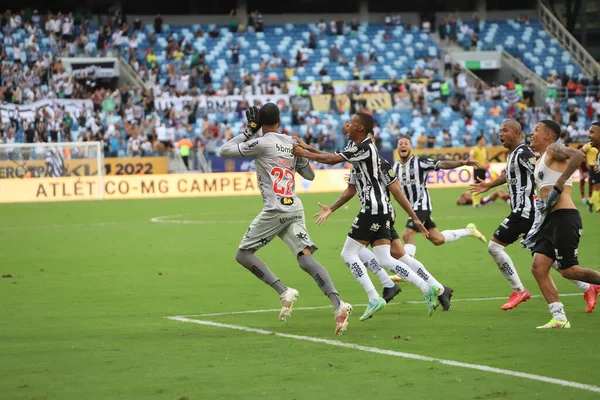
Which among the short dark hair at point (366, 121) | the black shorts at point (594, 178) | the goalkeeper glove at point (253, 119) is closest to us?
the goalkeeper glove at point (253, 119)

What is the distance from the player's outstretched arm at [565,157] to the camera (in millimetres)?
10125

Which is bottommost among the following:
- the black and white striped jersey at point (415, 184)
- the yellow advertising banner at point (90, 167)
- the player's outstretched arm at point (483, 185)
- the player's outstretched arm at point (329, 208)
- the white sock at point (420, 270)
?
the yellow advertising banner at point (90, 167)

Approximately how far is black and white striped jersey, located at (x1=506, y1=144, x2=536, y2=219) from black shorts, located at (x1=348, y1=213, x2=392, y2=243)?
1503 millimetres

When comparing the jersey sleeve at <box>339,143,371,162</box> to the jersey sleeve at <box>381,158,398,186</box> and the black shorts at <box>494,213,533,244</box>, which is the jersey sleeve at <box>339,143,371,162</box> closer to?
the jersey sleeve at <box>381,158,398,186</box>

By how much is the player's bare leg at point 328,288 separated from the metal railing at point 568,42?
5148 cm

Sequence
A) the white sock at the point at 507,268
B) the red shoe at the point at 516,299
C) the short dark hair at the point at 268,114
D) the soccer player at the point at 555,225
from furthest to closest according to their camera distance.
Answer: the white sock at the point at 507,268 < the red shoe at the point at 516,299 < the short dark hair at the point at 268,114 < the soccer player at the point at 555,225

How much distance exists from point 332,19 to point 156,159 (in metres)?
20.8

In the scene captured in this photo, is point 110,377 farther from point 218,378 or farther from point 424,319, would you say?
point 424,319

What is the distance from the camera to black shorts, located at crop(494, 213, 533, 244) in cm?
1198

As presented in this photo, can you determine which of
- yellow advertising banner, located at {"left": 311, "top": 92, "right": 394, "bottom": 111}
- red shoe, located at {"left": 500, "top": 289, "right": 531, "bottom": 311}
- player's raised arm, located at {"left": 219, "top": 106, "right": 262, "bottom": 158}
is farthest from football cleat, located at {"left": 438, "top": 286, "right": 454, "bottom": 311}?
yellow advertising banner, located at {"left": 311, "top": 92, "right": 394, "bottom": 111}

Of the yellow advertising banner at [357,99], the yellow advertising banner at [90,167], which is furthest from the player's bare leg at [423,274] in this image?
the yellow advertising banner at [357,99]

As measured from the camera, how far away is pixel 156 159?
43156 mm

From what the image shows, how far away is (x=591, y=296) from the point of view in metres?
11.7

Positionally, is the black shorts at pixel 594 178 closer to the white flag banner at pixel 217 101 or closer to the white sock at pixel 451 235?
the white sock at pixel 451 235
